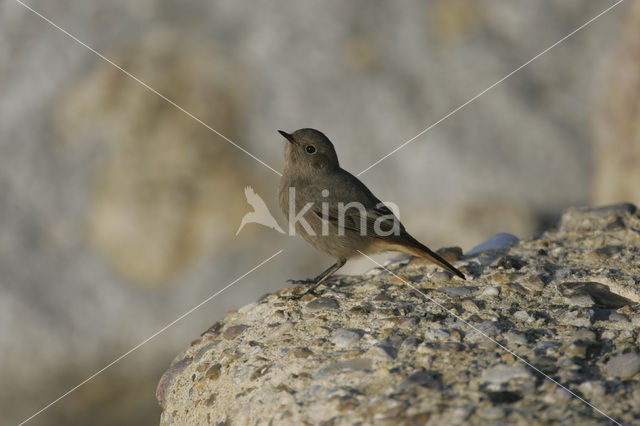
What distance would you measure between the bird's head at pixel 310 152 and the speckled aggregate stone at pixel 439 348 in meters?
0.79

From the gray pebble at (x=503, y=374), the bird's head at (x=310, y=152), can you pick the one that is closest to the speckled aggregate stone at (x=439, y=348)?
the gray pebble at (x=503, y=374)

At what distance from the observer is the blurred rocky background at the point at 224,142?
17.5ft

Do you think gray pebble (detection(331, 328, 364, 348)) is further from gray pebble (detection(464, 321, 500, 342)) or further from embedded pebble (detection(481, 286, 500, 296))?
embedded pebble (detection(481, 286, 500, 296))

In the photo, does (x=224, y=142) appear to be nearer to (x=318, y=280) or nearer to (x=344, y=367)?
(x=318, y=280)

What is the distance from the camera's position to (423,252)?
3.79m

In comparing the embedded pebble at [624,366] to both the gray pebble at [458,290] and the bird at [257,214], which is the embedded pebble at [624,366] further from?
the bird at [257,214]

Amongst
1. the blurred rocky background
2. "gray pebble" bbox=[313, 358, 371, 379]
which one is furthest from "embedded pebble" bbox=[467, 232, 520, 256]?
"gray pebble" bbox=[313, 358, 371, 379]

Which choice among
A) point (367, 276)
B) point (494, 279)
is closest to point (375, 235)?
point (367, 276)

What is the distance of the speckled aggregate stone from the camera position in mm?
2387

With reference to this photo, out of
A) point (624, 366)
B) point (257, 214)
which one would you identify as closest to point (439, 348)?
point (624, 366)

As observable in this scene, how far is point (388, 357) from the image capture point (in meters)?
2.77

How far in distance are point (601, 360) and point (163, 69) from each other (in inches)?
166

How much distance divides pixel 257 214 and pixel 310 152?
120 centimetres

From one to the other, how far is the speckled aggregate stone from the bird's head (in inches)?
30.9
